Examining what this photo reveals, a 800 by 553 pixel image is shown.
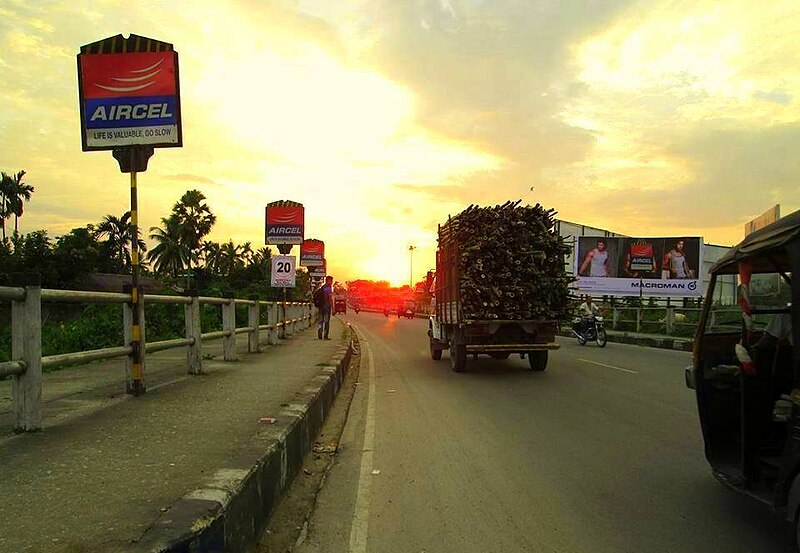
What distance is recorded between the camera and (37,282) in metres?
5.06

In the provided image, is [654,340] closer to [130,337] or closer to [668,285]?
[668,285]

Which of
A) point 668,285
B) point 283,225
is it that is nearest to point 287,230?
point 283,225

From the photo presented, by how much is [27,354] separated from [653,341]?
20.6 m

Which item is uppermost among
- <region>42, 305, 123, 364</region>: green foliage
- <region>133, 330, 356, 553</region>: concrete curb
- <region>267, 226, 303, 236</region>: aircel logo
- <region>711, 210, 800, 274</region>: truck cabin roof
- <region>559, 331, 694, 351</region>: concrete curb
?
<region>267, 226, 303, 236</region>: aircel logo

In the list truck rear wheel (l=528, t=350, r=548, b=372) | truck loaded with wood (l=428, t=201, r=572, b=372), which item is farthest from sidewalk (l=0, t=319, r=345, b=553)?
truck rear wheel (l=528, t=350, r=548, b=372)

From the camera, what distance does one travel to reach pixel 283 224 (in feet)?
77.6

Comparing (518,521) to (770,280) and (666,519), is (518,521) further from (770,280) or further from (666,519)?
(770,280)

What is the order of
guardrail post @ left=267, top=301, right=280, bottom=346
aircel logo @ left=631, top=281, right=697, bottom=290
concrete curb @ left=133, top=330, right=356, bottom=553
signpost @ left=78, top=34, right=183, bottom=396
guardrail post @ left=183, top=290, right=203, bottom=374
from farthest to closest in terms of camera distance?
aircel logo @ left=631, top=281, right=697, bottom=290 < guardrail post @ left=267, top=301, right=280, bottom=346 < guardrail post @ left=183, top=290, right=203, bottom=374 < signpost @ left=78, top=34, right=183, bottom=396 < concrete curb @ left=133, top=330, right=356, bottom=553

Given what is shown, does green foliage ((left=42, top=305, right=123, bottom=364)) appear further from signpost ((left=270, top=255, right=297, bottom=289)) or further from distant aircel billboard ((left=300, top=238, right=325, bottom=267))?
distant aircel billboard ((left=300, top=238, right=325, bottom=267))

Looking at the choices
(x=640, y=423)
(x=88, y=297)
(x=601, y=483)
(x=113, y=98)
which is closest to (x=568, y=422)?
(x=640, y=423)

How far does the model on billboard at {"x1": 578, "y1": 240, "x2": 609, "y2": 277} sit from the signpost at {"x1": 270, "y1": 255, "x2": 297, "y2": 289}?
67.3ft

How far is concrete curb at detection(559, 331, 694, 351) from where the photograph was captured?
19.8 meters

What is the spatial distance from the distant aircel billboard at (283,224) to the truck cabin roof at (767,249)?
2008 centimetres

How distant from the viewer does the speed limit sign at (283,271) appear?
19.0 metres
